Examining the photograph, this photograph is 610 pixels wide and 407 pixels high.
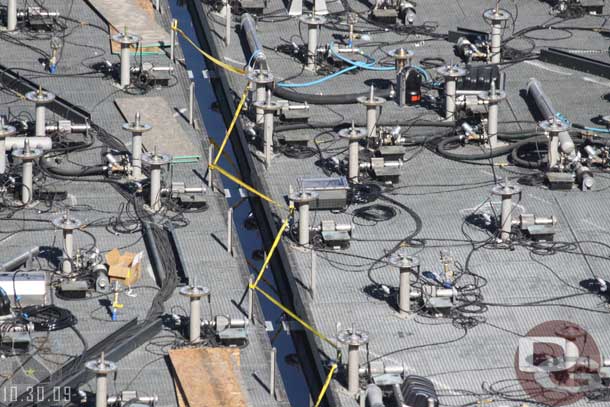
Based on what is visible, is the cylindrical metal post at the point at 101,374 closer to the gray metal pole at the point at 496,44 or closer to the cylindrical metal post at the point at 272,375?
the cylindrical metal post at the point at 272,375

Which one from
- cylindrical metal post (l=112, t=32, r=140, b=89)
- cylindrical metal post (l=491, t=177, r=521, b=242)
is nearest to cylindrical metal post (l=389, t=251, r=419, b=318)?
cylindrical metal post (l=491, t=177, r=521, b=242)

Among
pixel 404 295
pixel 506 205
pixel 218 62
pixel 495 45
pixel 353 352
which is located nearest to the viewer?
pixel 353 352

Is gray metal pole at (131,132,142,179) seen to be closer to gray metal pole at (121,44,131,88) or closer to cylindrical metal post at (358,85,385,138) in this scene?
gray metal pole at (121,44,131,88)

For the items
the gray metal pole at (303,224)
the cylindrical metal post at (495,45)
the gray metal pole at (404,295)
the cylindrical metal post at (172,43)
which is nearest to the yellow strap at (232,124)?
the cylindrical metal post at (172,43)

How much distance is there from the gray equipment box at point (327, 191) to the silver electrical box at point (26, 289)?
8.05m

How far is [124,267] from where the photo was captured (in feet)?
190

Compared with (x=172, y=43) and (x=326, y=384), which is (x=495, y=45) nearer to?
(x=172, y=43)

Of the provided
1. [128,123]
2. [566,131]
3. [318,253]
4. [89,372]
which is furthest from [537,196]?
[89,372]

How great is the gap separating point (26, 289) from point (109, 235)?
4.73 metres

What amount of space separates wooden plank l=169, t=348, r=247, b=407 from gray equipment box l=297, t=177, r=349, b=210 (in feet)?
23.4

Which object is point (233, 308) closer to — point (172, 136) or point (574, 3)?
point (172, 136)

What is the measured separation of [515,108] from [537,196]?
545cm

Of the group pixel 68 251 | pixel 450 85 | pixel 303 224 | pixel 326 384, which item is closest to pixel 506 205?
pixel 303 224

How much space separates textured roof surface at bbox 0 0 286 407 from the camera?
5469 cm
